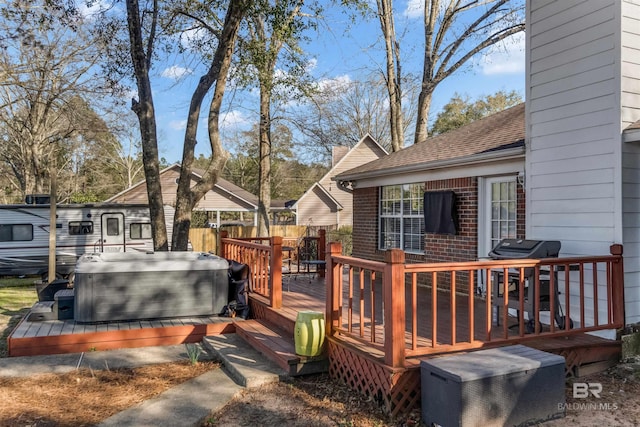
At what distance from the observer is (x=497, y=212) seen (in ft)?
22.9

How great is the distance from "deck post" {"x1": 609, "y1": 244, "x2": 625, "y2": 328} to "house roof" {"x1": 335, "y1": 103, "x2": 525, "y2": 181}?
6.28ft

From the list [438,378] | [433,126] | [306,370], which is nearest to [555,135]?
[438,378]

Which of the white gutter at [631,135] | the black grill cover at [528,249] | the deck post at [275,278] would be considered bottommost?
the deck post at [275,278]

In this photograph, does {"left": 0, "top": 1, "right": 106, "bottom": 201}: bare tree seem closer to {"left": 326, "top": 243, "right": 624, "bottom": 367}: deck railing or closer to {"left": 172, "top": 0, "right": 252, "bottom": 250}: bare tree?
{"left": 172, "top": 0, "right": 252, "bottom": 250}: bare tree

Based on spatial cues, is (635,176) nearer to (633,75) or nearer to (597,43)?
(633,75)

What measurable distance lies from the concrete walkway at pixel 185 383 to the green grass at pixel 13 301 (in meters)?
0.92

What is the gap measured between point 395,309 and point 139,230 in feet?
37.4

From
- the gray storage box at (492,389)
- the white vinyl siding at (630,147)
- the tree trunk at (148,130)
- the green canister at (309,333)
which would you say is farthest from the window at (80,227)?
the white vinyl siding at (630,147)

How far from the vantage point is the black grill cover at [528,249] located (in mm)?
4742

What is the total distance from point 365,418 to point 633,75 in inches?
160

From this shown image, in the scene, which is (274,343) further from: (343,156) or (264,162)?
(343,156)

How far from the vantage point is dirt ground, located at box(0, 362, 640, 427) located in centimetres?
351

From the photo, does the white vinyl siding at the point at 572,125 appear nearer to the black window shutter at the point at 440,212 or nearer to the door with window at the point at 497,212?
the door with window at the point at 497,212

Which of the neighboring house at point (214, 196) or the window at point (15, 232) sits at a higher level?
the neighboring house at point (214, 196)
